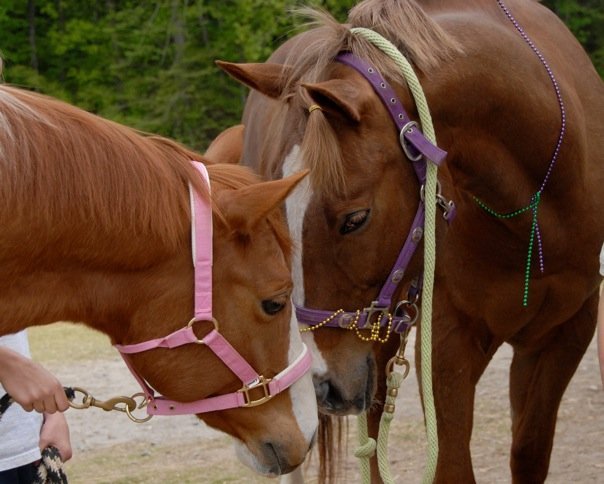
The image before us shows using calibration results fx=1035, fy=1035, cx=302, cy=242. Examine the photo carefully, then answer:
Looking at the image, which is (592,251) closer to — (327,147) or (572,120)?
(572,120)

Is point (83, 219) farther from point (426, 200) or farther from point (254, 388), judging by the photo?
point (426, 200)

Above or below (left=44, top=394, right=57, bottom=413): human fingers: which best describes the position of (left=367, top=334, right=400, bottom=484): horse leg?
below

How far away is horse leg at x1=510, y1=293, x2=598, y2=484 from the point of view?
390 cm

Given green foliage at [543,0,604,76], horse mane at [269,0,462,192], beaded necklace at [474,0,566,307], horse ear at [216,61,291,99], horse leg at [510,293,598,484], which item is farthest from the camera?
green foliage at [543,0,604,76]

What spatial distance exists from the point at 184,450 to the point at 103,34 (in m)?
21.5

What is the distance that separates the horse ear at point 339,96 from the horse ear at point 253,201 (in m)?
0.56

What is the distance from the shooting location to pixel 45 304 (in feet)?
7.03

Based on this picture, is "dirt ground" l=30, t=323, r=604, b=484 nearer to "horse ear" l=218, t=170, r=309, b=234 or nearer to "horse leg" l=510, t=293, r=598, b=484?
"horse leg" l=510, t=293, r=598, b=484

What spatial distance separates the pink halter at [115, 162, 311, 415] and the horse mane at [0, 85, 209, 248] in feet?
0.12

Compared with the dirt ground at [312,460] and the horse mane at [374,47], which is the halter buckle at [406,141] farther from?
the dirt ground at [312,460]

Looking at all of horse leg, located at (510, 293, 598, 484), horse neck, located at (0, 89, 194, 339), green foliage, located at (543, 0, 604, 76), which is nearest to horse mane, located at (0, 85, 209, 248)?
horse neck, located at (0, 89, 194, 339)

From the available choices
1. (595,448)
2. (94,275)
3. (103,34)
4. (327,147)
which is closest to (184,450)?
(595,448)

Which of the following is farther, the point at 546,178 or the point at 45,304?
the point at 546,178

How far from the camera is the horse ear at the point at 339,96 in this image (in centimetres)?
272
